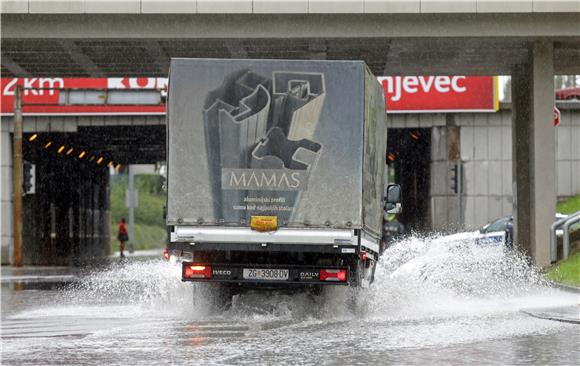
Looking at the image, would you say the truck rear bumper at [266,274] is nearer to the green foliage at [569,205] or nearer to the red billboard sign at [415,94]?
the red billboard sign at [415,94]

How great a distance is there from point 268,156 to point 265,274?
156 centimetres

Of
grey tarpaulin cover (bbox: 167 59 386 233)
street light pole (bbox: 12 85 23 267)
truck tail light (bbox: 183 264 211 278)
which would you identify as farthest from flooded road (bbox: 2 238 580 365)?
street light pole (bbox: 12 85 23 267)

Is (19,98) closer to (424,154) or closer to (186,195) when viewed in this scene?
(424,154)

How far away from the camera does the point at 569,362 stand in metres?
10.5

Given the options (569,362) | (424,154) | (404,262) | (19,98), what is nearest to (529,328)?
(569,362)

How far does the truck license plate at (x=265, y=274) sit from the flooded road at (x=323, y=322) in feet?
1.73

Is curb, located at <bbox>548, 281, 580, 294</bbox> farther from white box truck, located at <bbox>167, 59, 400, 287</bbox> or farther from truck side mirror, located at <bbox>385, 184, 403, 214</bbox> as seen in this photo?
white box truck, located at <bbox>167, 59, 400, 287</bbox>

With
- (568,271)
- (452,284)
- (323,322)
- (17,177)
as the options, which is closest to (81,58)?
(17,177)

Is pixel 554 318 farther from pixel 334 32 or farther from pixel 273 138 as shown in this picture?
pixel 334 32

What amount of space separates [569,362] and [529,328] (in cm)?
334

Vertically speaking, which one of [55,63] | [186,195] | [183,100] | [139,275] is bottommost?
[139,275]

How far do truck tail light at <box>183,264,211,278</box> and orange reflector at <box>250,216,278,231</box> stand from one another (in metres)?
0.92

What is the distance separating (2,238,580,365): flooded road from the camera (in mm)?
11211

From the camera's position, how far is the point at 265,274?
609 inches
